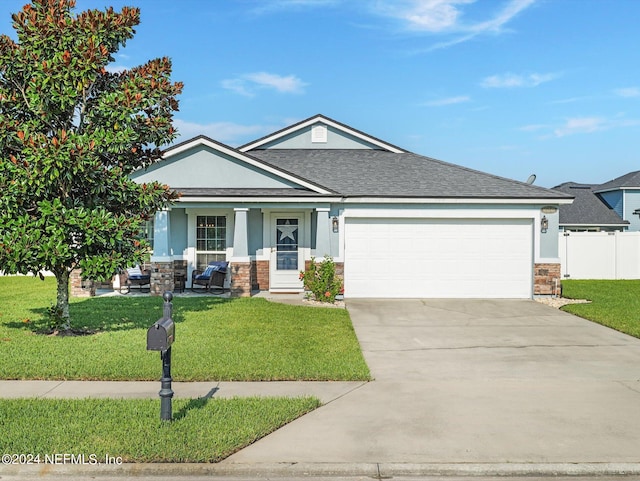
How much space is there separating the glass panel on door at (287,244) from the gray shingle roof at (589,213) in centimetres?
1829

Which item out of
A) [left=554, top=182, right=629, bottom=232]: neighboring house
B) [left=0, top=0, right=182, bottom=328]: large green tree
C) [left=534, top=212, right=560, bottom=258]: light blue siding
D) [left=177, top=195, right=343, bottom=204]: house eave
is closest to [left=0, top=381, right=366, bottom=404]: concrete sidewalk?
[left=0, top=0, right=182, bottom=328]: large green tree

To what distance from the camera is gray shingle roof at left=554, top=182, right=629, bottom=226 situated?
30047mm

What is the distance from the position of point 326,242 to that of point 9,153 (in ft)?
28.4

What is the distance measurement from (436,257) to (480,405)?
10391 mm

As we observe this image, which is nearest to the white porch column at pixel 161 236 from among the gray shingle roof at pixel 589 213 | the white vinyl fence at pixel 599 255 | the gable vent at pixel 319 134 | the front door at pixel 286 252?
the front door at pixel 286 252

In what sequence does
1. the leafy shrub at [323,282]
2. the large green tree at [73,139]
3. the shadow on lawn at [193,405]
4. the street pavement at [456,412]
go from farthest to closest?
the leafy shrub at [323,282] < the large green tree at [73,139] < the shadow on lawn at [193,405] < the street pavement at [456,412]

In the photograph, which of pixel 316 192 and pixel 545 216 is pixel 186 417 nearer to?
pixel 316 192

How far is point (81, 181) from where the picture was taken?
9.94 metres

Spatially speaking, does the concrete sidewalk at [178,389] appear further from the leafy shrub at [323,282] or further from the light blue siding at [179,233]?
the light blue siding at [179,233]

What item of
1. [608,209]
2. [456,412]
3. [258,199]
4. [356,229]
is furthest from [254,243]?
[608,209]

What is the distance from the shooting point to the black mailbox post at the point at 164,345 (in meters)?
5.38

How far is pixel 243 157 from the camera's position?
53.7 feet

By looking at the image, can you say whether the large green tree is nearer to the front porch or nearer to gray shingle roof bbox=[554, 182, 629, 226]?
the front porch

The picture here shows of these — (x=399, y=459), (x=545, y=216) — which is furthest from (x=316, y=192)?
(x=399, y=459)
